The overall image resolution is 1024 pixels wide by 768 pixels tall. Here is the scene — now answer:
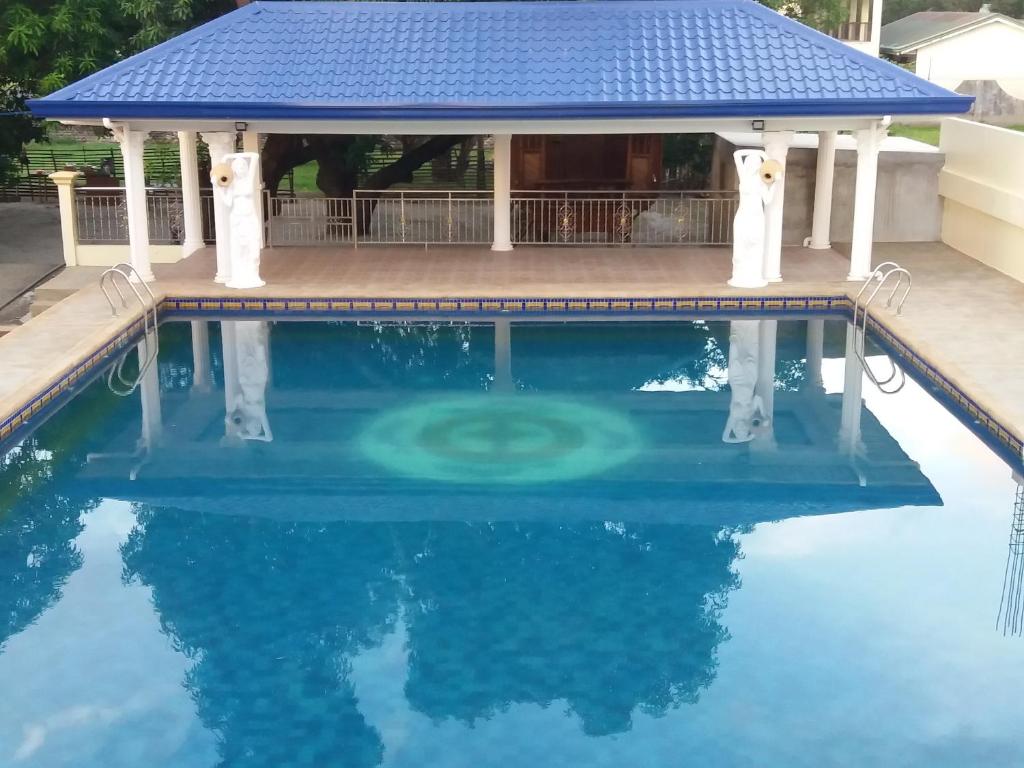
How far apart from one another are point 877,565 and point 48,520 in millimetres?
6753

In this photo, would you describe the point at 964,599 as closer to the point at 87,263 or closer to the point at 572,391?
the point at 572,391

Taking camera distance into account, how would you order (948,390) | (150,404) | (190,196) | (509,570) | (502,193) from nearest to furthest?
(509,570) < (948,390) < (150,404) < (502,193) < (190,196)

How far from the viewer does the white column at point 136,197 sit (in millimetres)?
16828

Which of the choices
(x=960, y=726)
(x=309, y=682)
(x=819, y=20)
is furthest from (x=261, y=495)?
(x=819, y=20)

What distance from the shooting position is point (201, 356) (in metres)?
15.2

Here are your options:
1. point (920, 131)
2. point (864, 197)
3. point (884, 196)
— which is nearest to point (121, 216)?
point (864, 197)

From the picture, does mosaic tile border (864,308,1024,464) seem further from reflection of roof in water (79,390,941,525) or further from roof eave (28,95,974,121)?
roof eave (28,95,974,121)

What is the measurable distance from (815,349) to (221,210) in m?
8.02

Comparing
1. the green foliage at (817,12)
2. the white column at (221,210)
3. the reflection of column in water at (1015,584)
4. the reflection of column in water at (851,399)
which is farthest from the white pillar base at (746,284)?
the green foliage at (817,12)

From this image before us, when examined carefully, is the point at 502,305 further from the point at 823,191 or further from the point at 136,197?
the point at 823,191

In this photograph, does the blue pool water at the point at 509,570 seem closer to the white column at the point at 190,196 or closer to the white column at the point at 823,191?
the white column at the point at 190,196

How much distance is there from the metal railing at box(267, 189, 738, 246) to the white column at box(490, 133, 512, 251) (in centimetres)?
46

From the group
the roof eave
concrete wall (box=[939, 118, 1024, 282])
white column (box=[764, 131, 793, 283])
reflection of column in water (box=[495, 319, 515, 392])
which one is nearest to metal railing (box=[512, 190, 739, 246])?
white column (box=[764, 131, 793, 283])

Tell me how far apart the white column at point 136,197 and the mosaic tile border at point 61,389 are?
1.90m
